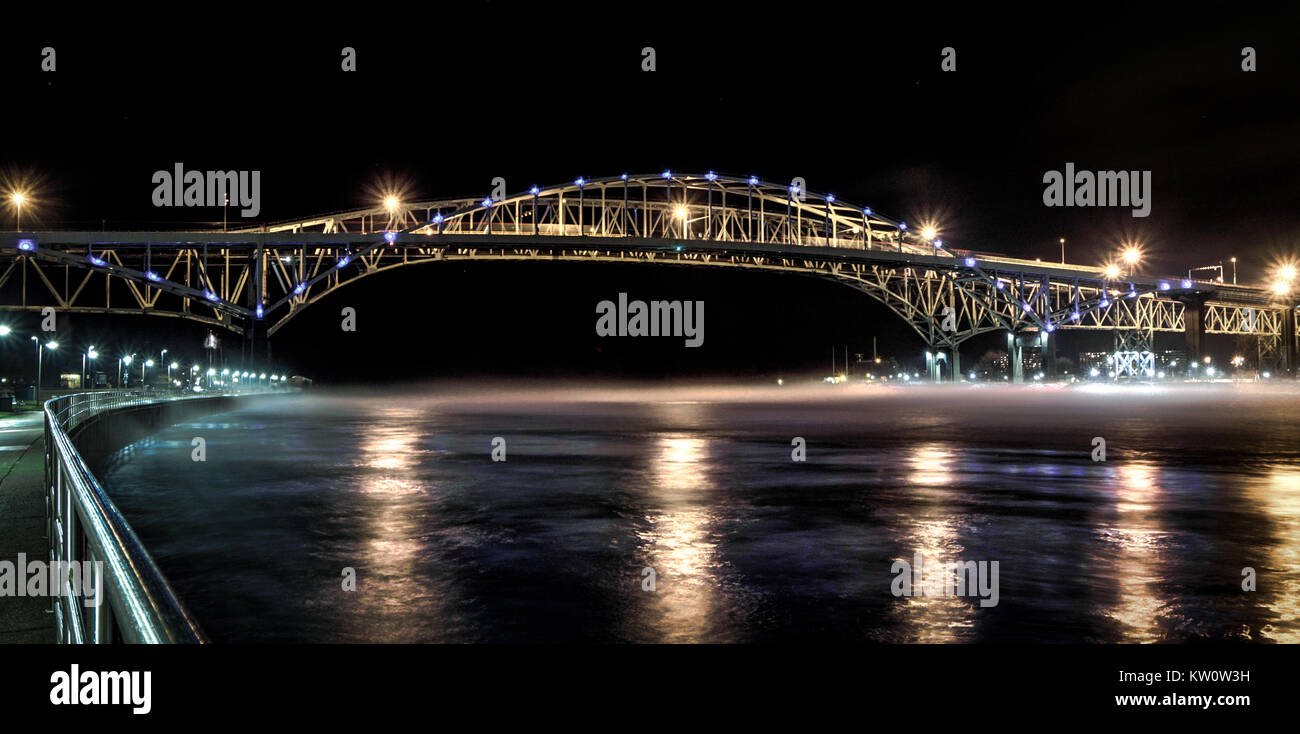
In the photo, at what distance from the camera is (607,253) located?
9544 cm

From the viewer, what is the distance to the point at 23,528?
1092cm

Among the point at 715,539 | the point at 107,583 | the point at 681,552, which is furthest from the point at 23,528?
the point at 107,583

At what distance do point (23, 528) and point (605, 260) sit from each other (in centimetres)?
8023

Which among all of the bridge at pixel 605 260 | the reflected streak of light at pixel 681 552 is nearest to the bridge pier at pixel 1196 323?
the bridge at pixel 605 260

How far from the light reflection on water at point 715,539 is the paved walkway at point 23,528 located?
1.10 m

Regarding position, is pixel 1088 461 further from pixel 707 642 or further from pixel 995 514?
pixel 707 642

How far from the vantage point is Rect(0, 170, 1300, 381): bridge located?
217ft

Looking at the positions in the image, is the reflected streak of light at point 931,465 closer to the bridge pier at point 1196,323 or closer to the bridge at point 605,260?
the bridge at point 605,260

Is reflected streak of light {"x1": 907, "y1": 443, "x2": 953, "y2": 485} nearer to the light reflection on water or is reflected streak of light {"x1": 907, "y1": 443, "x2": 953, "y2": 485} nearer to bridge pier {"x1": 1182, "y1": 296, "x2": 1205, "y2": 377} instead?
the light reflection on water

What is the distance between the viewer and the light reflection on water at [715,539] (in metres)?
7.80

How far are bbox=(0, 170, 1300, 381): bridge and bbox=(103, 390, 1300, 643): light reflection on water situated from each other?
45504 millimetres
